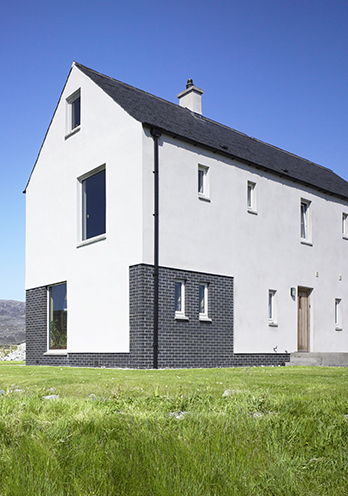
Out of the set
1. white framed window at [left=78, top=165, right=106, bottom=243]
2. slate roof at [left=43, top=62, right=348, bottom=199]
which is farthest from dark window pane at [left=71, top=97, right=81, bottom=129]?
white framed window at [left=78, top=165, right=106, bottom=243]

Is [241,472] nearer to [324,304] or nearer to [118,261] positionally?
[118,261]

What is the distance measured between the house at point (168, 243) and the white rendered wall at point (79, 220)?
5 cm

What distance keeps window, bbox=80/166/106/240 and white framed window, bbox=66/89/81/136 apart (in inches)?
84.1

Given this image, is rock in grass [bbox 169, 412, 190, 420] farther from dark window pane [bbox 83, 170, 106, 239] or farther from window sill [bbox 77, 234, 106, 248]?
dark window pane [bbox 83, 170, 106, 239]

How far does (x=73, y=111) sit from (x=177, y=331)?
8.41 m

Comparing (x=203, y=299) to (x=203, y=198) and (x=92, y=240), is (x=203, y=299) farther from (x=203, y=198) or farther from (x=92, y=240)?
(x=92, y=240)

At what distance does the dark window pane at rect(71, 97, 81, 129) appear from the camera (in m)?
15.1

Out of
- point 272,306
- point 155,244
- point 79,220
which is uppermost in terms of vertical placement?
point 79,220

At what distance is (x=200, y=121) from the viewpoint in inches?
634

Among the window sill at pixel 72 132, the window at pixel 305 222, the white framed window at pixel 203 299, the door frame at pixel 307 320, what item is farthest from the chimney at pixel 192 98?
the white framed window at pixel 203 299

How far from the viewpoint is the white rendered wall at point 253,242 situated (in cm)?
1234

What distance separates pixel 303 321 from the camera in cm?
1617

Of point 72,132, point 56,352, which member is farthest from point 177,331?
point 72,132

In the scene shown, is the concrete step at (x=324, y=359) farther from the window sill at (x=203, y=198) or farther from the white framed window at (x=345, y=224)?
the white framed window at (x=345, y=224)
